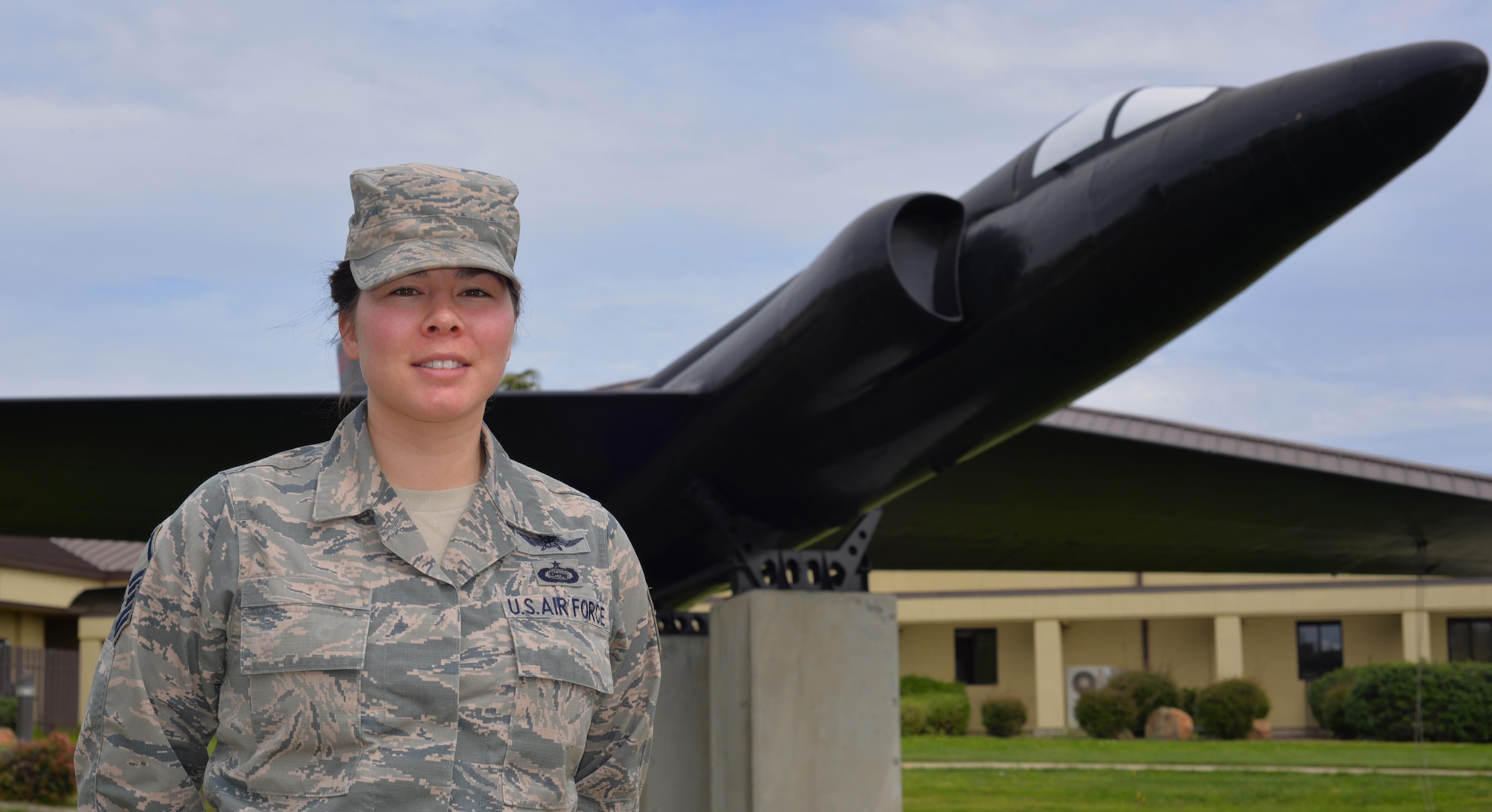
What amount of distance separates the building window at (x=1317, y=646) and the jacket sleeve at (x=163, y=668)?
39.1 meters

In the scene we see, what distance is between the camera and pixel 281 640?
7.39 ft

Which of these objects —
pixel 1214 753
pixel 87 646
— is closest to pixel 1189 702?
pixel 1214 753

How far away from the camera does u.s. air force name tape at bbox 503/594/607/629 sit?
2.37m

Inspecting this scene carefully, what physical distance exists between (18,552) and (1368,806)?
3253 centimetres

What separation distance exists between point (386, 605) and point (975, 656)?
39.4 metres

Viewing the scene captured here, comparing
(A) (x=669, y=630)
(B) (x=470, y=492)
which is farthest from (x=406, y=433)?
(A) (x=669, y=630)

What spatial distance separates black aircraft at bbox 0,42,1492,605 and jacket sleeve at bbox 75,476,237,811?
14.2ft

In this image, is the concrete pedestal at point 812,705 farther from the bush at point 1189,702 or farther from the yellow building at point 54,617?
the bush at point 1189,702

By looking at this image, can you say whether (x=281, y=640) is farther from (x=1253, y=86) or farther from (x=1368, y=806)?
(x=1368, y=806)

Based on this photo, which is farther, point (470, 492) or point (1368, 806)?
point (1368, 806)

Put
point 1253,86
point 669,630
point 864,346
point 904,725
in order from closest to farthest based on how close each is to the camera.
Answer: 1. point 1253,86
2. point 864,346
3. point 669,630
4. point 904,725

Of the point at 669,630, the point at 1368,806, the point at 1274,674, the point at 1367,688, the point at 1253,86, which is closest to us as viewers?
the point at 1253,86

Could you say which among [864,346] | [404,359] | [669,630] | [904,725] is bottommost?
[904,725]

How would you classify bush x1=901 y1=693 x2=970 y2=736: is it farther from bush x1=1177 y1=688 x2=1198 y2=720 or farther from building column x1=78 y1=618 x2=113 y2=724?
building column x1=78 y1=618 x2=113 y2=724
